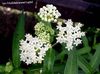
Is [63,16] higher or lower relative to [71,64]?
lower

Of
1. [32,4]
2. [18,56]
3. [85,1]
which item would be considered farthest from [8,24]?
[18,56]

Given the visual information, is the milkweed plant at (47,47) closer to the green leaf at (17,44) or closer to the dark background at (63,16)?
the green leaf at (17,44)

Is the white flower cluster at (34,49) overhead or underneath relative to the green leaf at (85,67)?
overhead

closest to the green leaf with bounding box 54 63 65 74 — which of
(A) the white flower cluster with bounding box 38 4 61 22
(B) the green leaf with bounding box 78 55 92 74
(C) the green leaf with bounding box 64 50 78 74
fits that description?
(B) the green leaf with bounding box 78 55 92 74

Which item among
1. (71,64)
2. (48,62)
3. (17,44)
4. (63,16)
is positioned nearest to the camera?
(71,64)

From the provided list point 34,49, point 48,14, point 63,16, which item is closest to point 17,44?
point 34,49

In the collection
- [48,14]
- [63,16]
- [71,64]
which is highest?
[48,14]

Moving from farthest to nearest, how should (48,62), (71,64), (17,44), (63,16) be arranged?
(63,16), (17,44), (48,62), (71,64)

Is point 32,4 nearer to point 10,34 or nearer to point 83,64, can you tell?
point 10,34

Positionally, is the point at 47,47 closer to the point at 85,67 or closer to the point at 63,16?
the point at 85,67

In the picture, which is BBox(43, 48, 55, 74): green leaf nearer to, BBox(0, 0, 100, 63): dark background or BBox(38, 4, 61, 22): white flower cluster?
BBox(38, 4, 61, 22): white flower cluster

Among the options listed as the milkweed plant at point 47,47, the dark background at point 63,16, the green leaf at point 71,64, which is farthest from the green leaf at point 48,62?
the dark background at point 63,16
